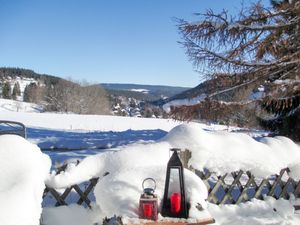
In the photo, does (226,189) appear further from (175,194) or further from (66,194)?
(66,194)

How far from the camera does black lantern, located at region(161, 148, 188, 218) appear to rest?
361 cm

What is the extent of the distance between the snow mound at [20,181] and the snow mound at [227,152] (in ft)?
6.71

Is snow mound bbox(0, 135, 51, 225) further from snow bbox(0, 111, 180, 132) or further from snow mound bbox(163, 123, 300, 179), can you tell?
snow bbox(0, 111, 180, 132)

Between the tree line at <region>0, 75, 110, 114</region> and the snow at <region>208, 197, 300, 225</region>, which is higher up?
the tree line at <region>0, 75, 110, 114</region>

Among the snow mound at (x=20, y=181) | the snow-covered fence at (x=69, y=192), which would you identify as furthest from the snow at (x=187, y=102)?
the snow mound at (x=20, y=181)

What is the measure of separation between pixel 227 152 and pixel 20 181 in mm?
3069

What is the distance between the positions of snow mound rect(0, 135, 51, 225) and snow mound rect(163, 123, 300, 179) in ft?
6.71

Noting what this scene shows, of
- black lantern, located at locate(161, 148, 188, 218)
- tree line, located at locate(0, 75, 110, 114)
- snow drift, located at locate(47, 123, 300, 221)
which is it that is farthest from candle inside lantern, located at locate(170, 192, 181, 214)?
tree line, located at locate(0, 75, 110, 114)

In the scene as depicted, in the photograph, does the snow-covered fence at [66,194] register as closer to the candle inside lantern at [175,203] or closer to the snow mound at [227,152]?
the candle inside lantern at [175,203]

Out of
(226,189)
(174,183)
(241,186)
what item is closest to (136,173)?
(174,183)

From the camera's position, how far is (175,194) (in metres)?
3.66

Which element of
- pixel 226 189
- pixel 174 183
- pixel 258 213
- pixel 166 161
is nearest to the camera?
pixel 174 183

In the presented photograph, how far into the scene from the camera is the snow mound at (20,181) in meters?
2.76

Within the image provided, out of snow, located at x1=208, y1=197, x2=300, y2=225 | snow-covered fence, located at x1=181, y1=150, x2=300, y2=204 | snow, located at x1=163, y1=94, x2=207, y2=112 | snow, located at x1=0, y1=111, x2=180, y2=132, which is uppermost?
snow, located at x1=163, y1=94, x2=207, y2=112
